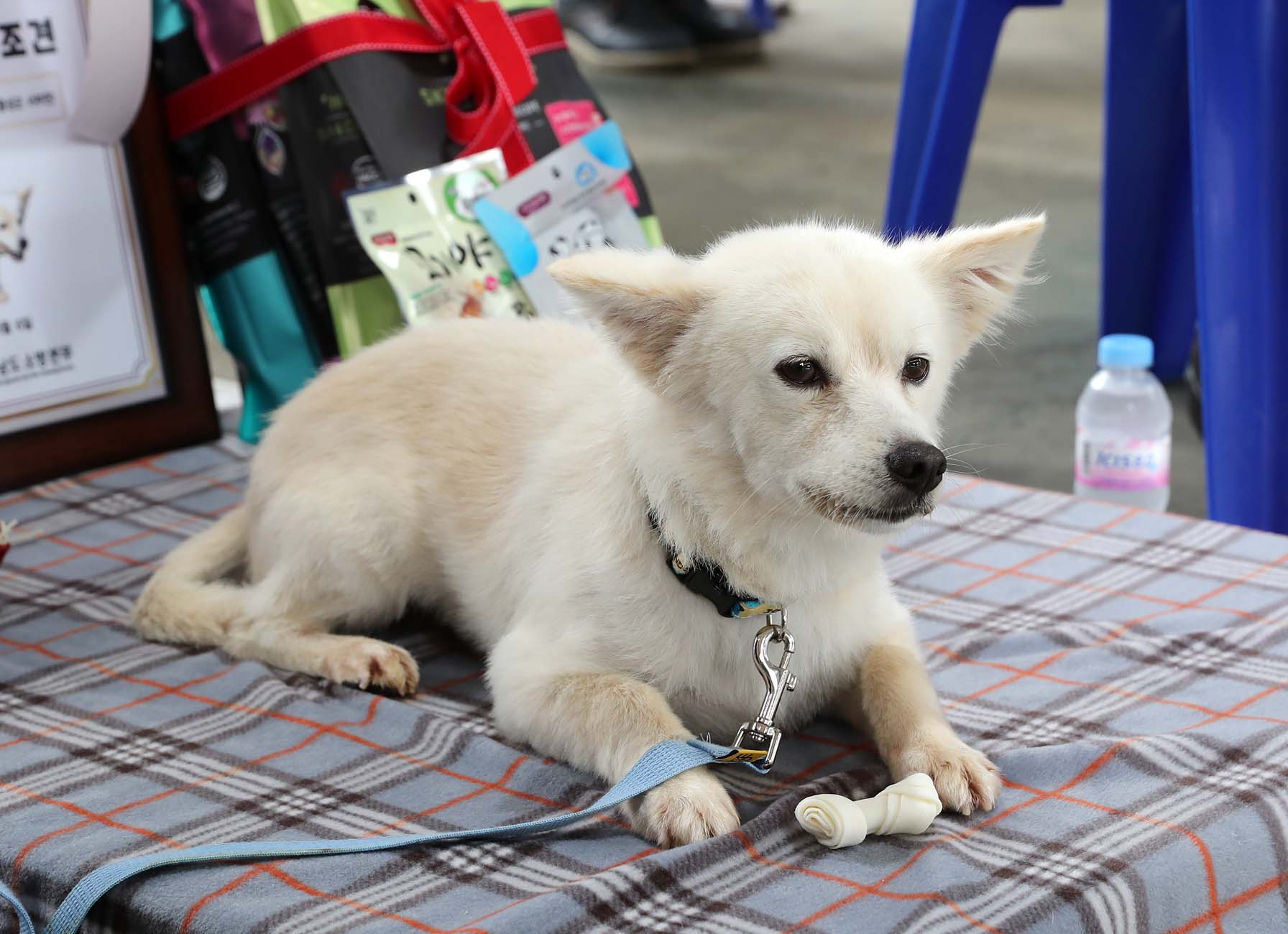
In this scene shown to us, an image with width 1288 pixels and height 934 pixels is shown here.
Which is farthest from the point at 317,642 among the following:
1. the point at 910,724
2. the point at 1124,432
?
the point at 1124,432

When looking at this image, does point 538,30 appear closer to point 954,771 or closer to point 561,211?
point 561,211

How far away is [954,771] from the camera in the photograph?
1.33 meters

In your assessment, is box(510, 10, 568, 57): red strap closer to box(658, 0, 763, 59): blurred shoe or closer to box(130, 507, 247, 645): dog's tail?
box(130, 507, 247, 645): dog's tail

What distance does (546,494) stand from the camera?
155cm

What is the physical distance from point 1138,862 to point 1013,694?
378 millimetres

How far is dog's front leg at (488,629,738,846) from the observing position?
4.23 ft

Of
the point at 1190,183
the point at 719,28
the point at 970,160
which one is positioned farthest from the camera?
the point at 719,28

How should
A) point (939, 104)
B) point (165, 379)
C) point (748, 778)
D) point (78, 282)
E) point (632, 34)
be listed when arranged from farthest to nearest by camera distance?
point (632, 34), point (939, 104), point (165, 379), point (78, 282), point (748, 778)

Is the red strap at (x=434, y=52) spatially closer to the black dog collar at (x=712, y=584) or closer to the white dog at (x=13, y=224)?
the white dog at (x=13, y=224)

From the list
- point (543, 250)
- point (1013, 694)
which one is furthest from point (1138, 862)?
point (543, 250)

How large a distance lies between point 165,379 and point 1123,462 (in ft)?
5.68

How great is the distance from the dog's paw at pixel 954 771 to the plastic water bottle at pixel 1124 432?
4.30 feet

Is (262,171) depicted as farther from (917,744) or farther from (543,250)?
(917,744)

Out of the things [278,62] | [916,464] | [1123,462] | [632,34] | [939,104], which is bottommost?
[1123,462]
